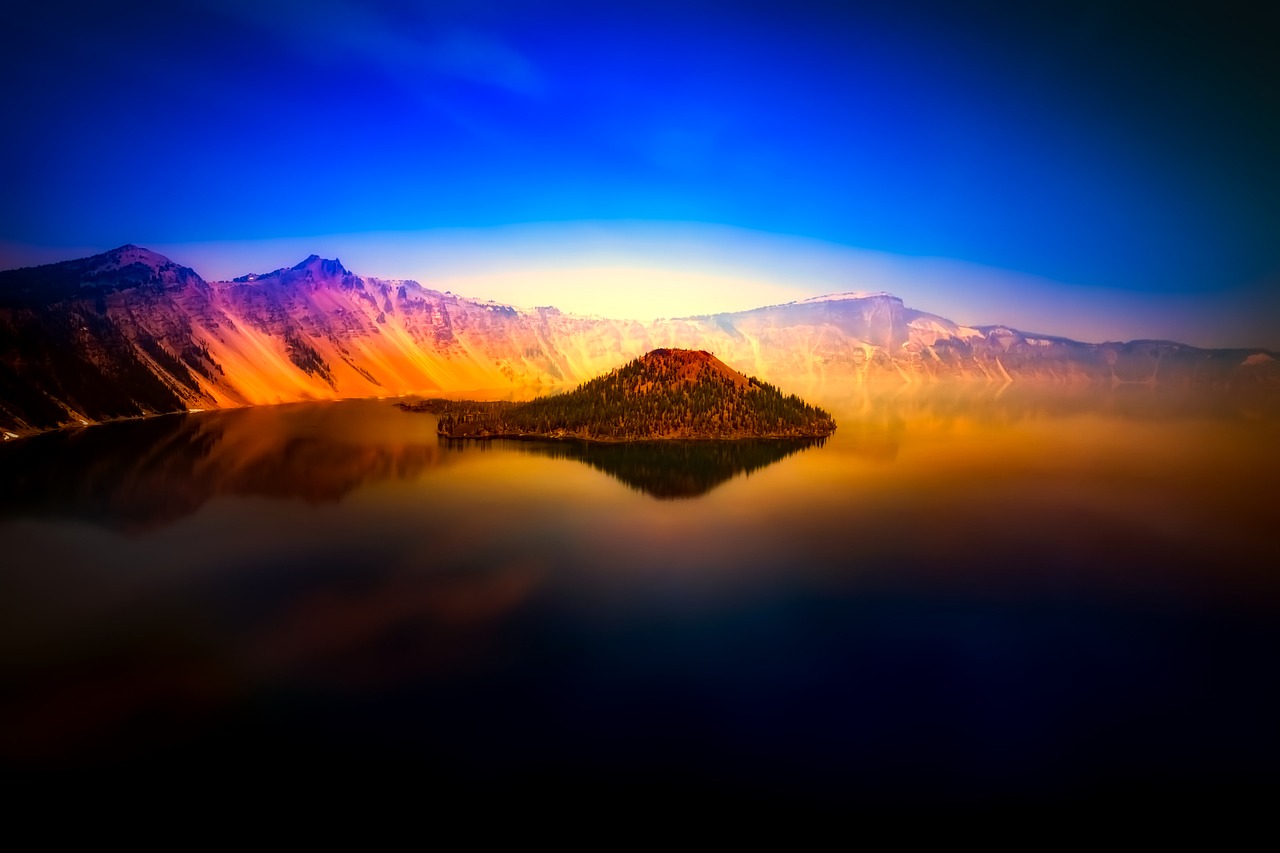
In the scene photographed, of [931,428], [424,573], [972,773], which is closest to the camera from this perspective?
[972,773]

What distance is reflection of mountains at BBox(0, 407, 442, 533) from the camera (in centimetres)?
5528

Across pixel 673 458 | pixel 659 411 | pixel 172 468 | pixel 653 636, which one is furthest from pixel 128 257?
pixel 653 636

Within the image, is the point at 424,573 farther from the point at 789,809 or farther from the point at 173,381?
the point at 173,381

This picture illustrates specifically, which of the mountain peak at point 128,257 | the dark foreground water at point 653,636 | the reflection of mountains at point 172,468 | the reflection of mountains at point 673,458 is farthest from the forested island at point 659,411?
the mountain peak at point 128,257

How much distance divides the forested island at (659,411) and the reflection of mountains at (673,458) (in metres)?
5.84

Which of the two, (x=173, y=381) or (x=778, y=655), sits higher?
(x=173, y=381)

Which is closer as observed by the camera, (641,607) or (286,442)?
(641,607)

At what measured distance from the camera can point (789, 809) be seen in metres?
19.0

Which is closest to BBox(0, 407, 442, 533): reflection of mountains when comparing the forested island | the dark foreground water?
the dark foreground water

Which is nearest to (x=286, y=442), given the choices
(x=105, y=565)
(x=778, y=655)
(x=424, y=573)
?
(x=105, y=565)

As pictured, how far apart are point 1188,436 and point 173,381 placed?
20079 cm

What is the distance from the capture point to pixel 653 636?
99.4 ft

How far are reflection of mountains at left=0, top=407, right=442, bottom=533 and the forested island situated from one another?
23429 millimetres

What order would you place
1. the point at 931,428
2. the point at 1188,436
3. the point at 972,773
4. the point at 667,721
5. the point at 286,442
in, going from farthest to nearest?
the point at 931,428, the point at 1188,436, the point at 286,442, the point at 667,721, the point at 972,773
